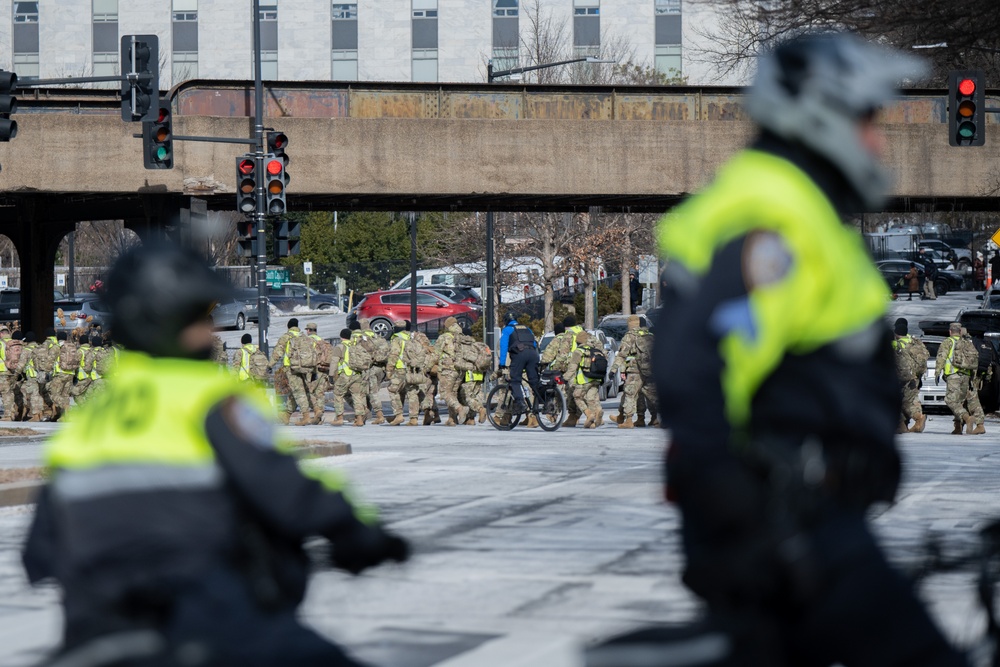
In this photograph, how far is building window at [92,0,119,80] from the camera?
229ft

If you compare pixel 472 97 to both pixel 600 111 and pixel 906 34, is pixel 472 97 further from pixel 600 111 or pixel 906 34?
pixel 906 34

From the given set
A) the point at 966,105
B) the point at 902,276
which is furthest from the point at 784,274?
the point at 902,276

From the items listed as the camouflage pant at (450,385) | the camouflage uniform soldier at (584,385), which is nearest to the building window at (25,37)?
the camouflage pant at (450,385)

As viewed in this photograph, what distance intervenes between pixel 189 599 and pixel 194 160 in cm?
2652

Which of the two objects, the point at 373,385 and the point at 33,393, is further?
the point at 33,393

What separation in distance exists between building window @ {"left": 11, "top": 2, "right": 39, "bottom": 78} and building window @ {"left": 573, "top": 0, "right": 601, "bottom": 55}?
23752mm

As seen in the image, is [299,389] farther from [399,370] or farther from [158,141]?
[158,141]

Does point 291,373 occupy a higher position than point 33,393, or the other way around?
point 291,373

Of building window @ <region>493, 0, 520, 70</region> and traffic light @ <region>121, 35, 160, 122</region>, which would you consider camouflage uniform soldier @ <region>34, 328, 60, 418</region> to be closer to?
traffic light @ <region>121, 35, 160, 122</region>

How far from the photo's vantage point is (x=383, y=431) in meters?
22.4

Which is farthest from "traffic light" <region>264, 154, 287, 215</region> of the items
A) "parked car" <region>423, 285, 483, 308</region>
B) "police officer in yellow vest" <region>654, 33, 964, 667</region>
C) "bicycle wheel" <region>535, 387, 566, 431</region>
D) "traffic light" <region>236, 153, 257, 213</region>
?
"parked car" <region>423, 285, 483, 308</region>

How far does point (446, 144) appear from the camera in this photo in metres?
29.3

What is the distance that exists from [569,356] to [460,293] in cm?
3277

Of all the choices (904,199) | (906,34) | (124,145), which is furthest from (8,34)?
(906,34)
